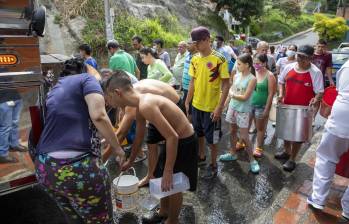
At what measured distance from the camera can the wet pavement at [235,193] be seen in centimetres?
374

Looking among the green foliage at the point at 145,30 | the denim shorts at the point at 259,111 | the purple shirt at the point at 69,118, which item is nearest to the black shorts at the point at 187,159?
the purple shirt at the point at 69,118

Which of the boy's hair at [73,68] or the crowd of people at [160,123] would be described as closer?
the crowd of people at [160,123]

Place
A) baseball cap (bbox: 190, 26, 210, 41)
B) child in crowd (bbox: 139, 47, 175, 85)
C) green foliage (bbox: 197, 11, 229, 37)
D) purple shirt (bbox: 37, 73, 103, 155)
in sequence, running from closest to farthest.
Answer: purple shirt (bbox: 37, 73, 103, 155) → baseball cap (bbox: 190, 26, 210, 41) → child in crowd (bbox: 139, 47, 175, 85) → green foliage (bbox: 197, 11, 229, 37)

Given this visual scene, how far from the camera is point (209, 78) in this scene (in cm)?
443

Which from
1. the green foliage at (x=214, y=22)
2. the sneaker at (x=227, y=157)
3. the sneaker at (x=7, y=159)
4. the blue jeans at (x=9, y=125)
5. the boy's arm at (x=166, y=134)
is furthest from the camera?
the green foliage at (x=214, y=22)

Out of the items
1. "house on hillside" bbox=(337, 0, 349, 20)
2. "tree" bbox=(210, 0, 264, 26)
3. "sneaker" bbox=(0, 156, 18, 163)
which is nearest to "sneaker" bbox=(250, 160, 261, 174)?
"sneaker" bbox=(0, 156, 18, 163)

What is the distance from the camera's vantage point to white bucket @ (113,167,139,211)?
363 centimetres

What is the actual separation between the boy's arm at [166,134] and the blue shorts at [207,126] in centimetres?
163

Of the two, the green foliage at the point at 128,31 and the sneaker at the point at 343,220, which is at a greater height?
the green foliage at the point at 128,31

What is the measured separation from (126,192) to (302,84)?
275 centimetres

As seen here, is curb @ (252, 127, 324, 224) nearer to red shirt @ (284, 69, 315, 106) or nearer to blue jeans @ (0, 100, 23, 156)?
red shirt @ (284, 69, 315, 106)

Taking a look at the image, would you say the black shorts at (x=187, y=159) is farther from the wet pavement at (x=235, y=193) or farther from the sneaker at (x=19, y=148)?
the sneaker at (x=19, y=148)

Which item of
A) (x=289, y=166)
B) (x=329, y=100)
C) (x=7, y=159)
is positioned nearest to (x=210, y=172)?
(x=289, y=166)

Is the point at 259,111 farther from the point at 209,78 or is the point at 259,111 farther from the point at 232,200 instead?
the point at 232,200
